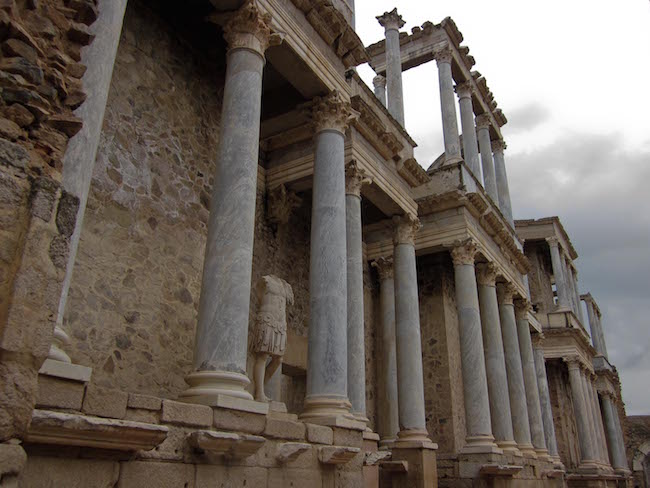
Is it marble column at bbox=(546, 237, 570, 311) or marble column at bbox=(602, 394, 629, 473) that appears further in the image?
marble column at bbox=(602, 394, 629, 473)

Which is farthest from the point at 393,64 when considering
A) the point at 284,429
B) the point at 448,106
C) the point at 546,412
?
the point at 546,412

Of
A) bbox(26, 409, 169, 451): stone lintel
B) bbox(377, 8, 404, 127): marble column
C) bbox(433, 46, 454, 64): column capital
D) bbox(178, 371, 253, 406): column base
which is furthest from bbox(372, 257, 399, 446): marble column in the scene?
bbox(26, 409, 169, 451): stone lintel

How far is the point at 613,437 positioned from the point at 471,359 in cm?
2121

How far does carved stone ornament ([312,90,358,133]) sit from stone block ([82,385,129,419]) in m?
6.35

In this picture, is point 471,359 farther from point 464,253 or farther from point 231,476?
point 231,476

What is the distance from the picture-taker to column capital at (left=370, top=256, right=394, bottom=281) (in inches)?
608

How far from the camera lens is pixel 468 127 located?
62.4 ft

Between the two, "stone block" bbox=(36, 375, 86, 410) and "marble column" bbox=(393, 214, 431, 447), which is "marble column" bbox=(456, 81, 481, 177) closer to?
"marble column" bbox=(393, 214, 431, 447)

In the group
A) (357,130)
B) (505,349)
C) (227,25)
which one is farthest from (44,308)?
(505,349)

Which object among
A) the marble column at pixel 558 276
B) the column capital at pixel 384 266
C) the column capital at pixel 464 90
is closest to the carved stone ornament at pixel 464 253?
the column capital at pixel 384 266

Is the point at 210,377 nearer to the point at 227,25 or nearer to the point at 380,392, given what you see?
the point at 227,25

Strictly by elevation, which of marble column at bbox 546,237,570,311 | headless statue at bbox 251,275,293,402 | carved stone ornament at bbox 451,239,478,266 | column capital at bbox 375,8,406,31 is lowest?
headless statue at bbox 251,275,293,402

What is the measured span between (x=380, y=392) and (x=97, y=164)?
32.0ft

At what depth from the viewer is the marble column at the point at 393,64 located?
1593 centimetres
